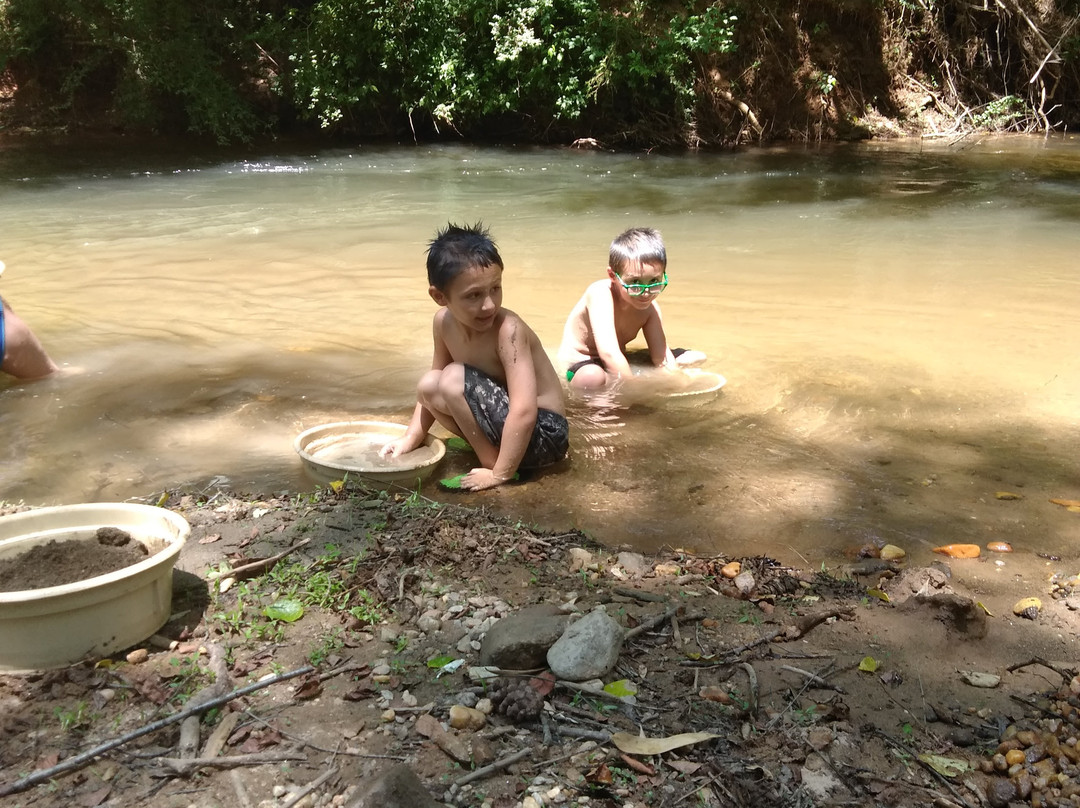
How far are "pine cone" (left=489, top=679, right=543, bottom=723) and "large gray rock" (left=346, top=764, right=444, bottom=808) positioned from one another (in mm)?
307

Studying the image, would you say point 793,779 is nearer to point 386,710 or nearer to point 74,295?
point 386,710

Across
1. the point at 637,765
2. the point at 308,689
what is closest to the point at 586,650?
the point at 637,765

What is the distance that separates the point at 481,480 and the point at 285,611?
128 cm

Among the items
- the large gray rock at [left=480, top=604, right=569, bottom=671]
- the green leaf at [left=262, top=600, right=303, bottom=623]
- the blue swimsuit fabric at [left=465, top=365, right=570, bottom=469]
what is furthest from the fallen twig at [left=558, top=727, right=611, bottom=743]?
the blue swimsuit fabric at [left=465, top=365, right=570, bottom=469]

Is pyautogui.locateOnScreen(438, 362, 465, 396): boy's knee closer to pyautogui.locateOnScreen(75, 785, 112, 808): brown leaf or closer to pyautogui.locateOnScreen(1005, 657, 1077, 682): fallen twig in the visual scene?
pyautogui.locateOnScreen(75, 785, 112, 808): brown leaf

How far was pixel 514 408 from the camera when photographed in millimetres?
3596

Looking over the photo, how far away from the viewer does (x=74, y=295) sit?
6492mm

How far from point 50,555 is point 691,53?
13.6 meters

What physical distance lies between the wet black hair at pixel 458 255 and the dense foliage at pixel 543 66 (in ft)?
35.2

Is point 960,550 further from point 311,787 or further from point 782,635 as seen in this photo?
point 311,787

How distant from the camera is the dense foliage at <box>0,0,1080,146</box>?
13609 millimetres

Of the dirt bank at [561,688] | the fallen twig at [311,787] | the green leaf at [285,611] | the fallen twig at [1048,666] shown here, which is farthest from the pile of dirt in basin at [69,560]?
the fallen twig at [1048,666]

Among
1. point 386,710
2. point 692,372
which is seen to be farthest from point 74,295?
point 386,710

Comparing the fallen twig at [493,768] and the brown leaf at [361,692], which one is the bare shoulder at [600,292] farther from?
the fallen twig at [493,768]
